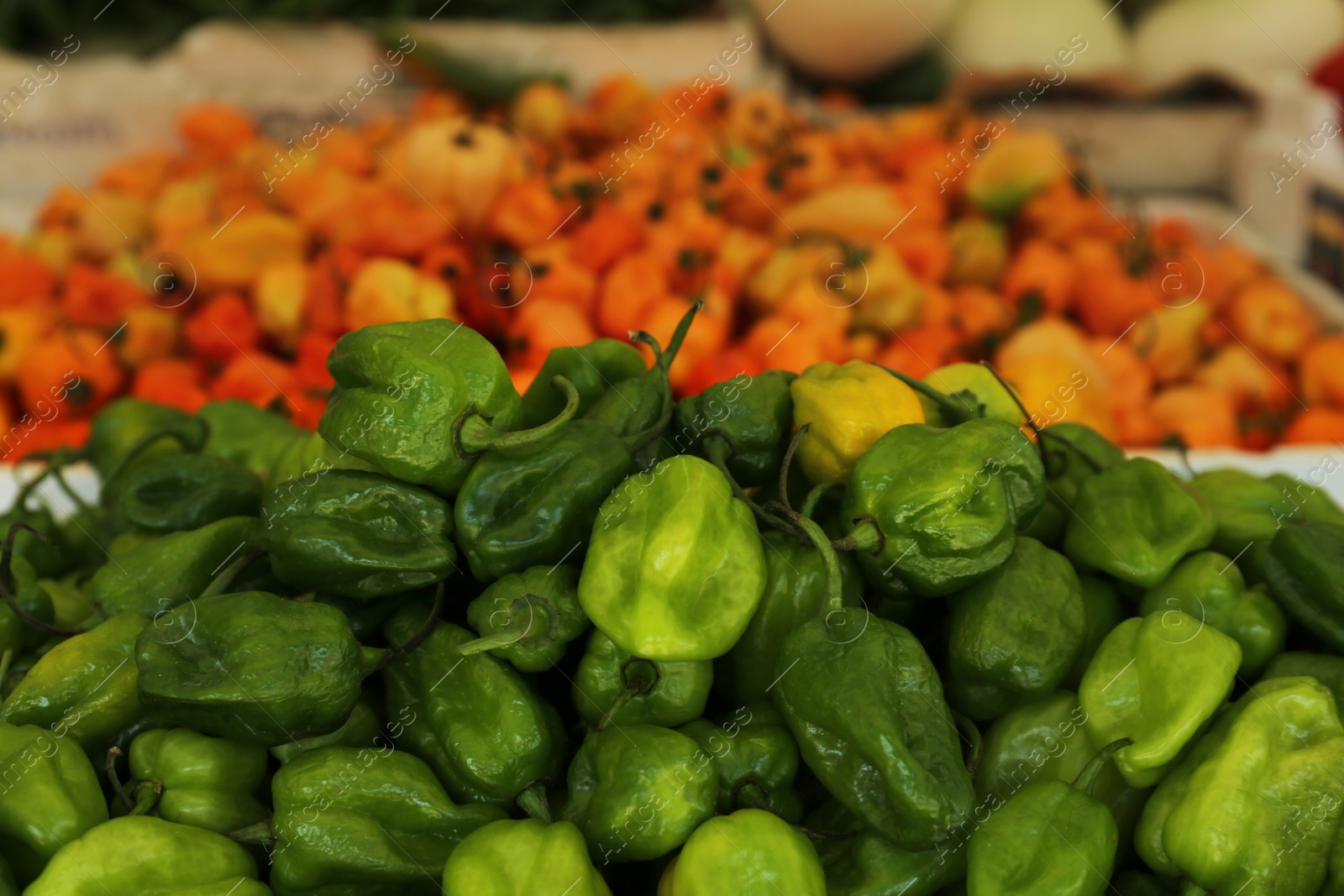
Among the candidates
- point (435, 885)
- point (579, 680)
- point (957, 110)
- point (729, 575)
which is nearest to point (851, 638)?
point (729, 575)

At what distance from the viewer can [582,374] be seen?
1.24 metres

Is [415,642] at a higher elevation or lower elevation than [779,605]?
higher

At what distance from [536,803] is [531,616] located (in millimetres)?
173

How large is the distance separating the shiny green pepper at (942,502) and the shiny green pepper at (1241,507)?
0.96ft

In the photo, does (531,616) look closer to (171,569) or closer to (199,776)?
(199,776)

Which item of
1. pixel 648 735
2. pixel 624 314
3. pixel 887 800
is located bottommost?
pixel 624 314

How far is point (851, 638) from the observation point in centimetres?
98

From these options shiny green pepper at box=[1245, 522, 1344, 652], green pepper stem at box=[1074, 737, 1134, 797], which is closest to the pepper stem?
green pepper stem at box=[1074, 737, 1134, 797]

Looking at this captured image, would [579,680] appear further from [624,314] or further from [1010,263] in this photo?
[1010,263]

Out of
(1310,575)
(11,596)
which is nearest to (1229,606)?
(1310,575)

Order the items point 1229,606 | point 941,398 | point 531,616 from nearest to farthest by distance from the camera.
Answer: point 531,616, point 1229,606, point 941,398

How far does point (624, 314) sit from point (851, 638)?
6.01ft

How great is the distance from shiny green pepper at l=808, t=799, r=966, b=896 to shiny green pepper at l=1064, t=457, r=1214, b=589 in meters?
0.36

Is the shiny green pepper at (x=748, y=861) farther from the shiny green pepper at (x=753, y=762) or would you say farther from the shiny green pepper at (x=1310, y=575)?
the shiny green pepper at (x=1310, y=575)
